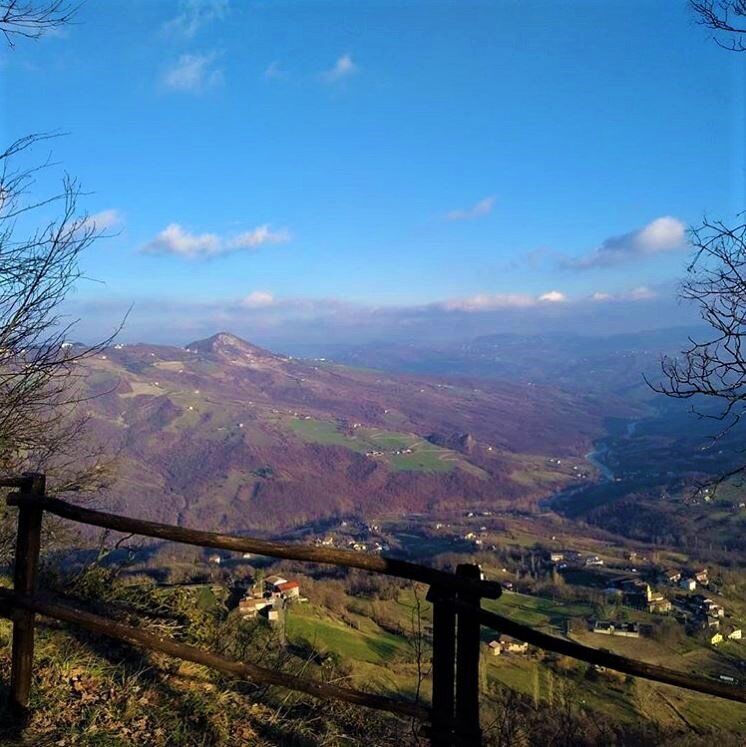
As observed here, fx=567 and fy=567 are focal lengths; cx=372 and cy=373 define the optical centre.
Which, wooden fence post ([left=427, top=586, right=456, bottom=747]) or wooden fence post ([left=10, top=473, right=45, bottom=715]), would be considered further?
wooden fence post ([left=10, top=473, right=45, bottom=715])

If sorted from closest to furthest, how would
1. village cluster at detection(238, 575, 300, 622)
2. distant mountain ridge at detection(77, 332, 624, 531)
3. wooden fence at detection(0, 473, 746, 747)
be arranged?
wooden fence at detection(0, 473, 746, 747) < village cluster at detection(238, 575, 300, 622) < distant mountain ridge at detection(77, 332, 624, 531)

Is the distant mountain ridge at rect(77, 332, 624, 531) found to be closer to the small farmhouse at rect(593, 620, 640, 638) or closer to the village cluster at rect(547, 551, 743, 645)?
the village cluster at rect(547, 551, 743, 645)

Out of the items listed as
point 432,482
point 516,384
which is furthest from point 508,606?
point 516,384

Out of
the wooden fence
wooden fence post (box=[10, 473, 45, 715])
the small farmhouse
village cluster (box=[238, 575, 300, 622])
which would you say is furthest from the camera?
the small farmhouse

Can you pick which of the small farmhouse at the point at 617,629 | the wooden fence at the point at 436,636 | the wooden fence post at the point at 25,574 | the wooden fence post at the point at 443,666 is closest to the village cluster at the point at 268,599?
the wooden fence post at the point at 25,574

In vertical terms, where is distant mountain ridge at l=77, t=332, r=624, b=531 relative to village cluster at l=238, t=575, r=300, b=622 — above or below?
below

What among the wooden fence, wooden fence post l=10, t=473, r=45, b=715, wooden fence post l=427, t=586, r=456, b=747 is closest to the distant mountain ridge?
wooden fence post l=10, t=473, r=45, b=715

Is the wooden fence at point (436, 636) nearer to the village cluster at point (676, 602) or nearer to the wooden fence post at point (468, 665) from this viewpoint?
the wooden fence post at point (468, 665)

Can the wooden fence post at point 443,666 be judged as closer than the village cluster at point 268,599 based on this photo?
Yes
